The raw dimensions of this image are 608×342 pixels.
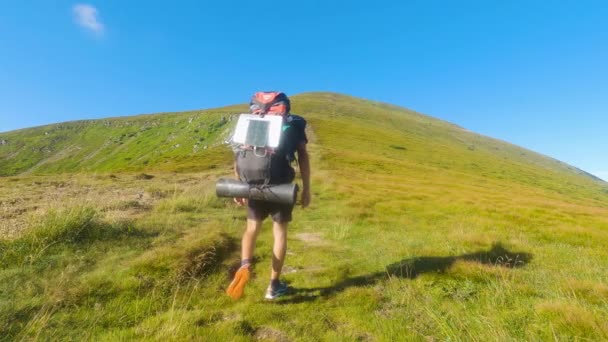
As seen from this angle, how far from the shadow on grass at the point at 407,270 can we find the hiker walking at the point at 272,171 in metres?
0.35

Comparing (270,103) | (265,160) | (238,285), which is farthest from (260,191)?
(238,285)

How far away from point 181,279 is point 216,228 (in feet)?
11.3

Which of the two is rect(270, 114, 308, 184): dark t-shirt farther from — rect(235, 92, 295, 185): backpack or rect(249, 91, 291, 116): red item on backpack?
rect(249, 91, 291, 116): red item on backpack

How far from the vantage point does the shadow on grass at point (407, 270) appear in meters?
5.16

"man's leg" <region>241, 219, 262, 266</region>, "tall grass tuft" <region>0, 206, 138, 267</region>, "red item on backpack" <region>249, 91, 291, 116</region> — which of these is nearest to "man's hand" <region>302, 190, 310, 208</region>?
"man's leg" <region>241, 219, 262, 266</region>

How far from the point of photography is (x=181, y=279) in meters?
5.39

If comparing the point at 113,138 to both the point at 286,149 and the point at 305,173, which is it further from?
the point at 286,149

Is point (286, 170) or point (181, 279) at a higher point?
point (286, 170)

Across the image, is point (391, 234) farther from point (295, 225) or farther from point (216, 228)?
point (216, 228)

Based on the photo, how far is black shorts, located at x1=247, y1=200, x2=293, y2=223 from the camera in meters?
4.91

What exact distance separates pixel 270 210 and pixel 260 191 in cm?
46

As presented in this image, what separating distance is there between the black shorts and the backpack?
1.21 ft

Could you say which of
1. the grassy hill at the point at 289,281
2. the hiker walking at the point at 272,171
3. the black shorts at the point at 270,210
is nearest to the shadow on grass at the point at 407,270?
the grassy hill at the point at 289,281

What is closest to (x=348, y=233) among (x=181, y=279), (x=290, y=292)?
(x=290, y=292)
